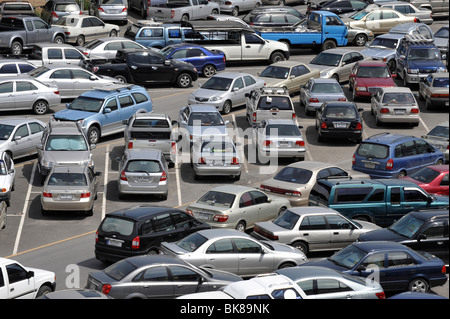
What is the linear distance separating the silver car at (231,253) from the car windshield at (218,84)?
14.9 m

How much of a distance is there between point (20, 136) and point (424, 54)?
18734 millimetres

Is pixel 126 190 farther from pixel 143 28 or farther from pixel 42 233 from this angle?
pixel 143 28

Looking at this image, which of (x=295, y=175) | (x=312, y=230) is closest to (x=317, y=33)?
(x=295, y=175)

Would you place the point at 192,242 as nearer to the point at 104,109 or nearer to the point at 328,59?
the point at 104,109

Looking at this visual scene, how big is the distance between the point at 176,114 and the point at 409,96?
897 cm

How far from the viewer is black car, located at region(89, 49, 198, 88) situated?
118 ft

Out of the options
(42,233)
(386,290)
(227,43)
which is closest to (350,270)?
(386,290)

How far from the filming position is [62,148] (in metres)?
26.5

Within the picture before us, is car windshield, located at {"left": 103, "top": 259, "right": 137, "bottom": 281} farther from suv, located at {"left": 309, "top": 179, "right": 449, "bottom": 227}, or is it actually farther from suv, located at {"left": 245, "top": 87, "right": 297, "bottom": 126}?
suv, located at {"left": 245, "top": 87, "right": 297, "bottom": 126}

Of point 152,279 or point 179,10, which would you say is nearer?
point 152,279

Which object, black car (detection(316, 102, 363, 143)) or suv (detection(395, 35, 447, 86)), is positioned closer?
black car (detection(316, 102, 363, 143))

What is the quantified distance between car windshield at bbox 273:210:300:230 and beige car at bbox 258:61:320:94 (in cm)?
1458

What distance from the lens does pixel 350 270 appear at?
17719 mm

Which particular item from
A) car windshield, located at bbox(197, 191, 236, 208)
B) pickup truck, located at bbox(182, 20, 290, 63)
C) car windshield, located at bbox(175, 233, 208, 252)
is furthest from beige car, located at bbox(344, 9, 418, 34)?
car windshield, located at bbox(175, 233, 208, 252)
